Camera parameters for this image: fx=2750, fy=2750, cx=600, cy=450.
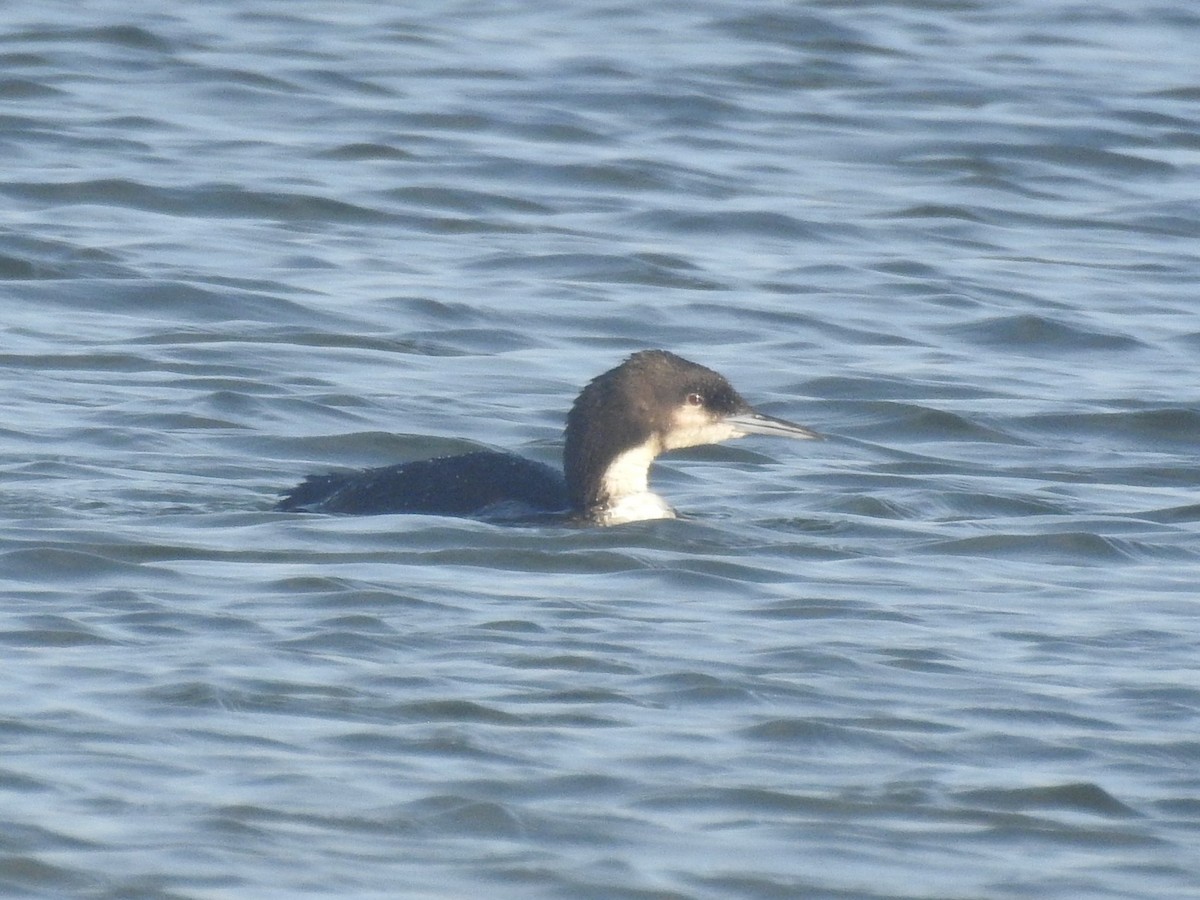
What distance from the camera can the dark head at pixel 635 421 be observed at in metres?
9.44

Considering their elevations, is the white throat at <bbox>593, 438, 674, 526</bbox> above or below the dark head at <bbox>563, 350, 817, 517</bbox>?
below

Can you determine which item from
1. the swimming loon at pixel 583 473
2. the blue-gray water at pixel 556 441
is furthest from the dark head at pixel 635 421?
the blue-gray water at pixel 556 441

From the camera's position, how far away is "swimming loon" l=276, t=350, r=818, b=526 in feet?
30.7

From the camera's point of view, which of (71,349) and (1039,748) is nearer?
(1039,748)

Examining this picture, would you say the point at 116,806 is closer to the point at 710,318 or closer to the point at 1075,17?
the point at 710,318

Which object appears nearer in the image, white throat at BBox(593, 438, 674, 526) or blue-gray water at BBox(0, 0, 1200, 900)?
blue-gray water at BBox(0, 0, 1200, 900)

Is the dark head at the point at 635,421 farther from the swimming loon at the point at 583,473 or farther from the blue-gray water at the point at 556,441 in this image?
the blue-gray water at the point at 556,441

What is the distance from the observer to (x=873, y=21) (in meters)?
22.2

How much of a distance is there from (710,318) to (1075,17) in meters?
9.93

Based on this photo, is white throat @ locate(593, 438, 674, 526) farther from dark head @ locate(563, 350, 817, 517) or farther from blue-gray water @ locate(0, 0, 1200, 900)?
blue-gray water @ locate(0, 0, 1200, 900)

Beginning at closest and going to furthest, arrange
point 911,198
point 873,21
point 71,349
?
point 71,349, point 911,198, point 873,21

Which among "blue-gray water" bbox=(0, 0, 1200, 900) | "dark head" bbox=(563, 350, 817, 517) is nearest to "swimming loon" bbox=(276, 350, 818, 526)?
"dark head" bbox=(563, 350, 817, 517)

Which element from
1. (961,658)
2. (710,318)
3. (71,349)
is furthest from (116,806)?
(710,318)

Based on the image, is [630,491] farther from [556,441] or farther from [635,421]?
[556,441]
